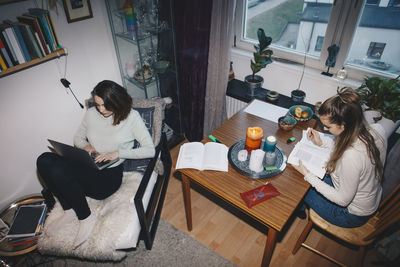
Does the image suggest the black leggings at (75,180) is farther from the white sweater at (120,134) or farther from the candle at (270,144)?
the candle at (270,144)

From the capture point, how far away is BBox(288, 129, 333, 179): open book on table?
4.97 ft

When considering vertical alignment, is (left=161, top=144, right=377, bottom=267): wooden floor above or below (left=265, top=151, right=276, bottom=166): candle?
below

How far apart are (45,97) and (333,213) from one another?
228 centimetres

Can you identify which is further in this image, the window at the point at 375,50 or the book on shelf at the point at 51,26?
the window at the point at 375,50

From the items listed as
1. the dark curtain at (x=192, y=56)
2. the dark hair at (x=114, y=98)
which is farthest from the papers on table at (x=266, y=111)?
the dark hair at (x=114, y=98)

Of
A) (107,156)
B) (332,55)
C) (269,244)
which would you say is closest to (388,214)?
(269,244)

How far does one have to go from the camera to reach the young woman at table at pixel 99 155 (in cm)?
165

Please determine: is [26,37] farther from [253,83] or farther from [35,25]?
[253,83]

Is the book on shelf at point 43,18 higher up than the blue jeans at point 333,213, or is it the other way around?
the book on shelf at point 43,18

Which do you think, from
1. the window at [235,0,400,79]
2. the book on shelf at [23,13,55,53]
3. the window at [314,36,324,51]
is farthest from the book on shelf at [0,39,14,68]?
the window at [314,36,324,51]

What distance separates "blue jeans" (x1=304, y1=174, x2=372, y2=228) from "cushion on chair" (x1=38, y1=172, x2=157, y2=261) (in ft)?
3.84

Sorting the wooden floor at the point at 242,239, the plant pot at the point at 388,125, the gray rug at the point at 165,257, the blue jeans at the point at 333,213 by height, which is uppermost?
the plant pot at the point at 388,125

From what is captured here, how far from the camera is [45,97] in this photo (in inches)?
81.4

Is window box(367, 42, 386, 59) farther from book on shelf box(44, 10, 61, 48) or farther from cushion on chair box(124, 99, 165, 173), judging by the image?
book on shelf box(44, 10, 61, 48)
